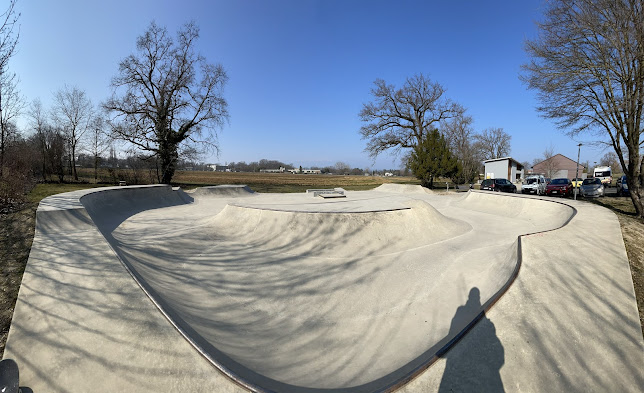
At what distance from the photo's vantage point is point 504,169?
40938 millimetres

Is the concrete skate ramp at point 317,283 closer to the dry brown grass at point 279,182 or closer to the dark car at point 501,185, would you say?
the dark car at point 501,185

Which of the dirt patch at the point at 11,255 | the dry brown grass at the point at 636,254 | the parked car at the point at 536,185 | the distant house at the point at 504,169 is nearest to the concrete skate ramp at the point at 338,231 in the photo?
A: the dry brown grass at the point at 636,254

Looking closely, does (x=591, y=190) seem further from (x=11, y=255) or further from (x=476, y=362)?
(x=11, y=255)

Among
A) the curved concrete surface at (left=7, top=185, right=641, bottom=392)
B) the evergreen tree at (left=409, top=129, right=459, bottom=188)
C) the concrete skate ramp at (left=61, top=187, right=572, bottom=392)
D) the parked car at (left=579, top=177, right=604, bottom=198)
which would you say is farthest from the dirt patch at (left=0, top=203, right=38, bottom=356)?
the parked car at (left=579, top=177, right=604, bottom=198)

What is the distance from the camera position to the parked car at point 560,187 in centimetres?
2052

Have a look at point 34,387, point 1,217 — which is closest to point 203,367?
point 34,387

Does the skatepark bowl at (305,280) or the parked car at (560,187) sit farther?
the parked car at (560,187)

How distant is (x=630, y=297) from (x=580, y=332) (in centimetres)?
147

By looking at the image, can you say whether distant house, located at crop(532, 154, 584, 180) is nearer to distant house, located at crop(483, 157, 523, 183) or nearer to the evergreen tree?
distant house, located at crop(483, 157, 523, 183)

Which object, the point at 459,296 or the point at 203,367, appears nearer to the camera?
the point at 203,367

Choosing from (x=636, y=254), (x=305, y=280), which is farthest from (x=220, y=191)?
(x=636, y=254)

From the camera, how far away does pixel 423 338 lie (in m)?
3.70

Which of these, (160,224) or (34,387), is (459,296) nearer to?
(34,387)

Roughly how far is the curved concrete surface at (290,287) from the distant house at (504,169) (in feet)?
118
